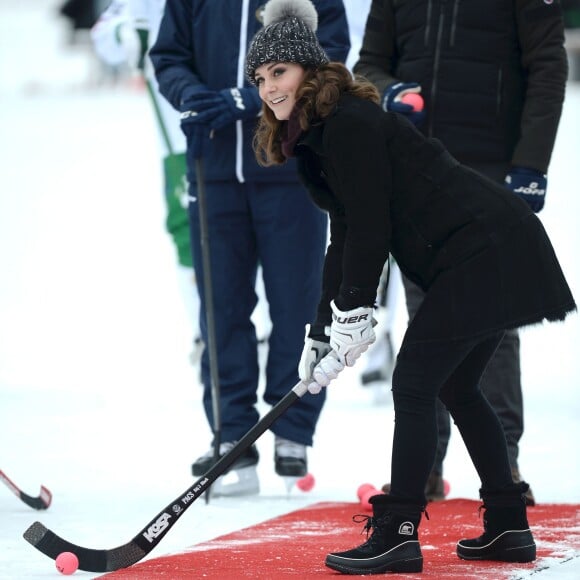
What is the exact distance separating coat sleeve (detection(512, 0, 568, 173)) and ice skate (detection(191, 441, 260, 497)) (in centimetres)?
106

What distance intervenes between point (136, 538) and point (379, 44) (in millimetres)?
1548

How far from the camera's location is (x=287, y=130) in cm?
285

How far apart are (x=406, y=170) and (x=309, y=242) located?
3.54 ft

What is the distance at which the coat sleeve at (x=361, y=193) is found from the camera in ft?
8.75

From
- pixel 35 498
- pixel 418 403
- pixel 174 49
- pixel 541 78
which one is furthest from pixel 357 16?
pixel 418 403

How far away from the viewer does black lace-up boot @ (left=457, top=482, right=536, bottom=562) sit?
276 cm

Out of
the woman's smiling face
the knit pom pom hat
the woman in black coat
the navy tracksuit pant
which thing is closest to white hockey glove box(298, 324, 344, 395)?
the woman in black coat

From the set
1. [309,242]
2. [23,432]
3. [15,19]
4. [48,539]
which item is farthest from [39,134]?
[48,539]

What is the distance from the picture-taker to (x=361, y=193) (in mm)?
2666

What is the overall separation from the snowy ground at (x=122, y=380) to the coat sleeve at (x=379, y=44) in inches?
44.0

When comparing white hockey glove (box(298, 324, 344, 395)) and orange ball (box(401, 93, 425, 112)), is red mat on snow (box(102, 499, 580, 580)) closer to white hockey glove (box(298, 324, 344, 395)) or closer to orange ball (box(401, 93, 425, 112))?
white hockey glove (box(298, 324, 344, 395))

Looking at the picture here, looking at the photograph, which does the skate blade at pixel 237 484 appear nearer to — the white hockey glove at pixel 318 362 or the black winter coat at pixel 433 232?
the white hockey glove at pixel 318 362

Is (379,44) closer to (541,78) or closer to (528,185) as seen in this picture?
(541,78)

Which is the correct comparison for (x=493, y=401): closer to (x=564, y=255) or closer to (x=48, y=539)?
(x=48, y=539)
